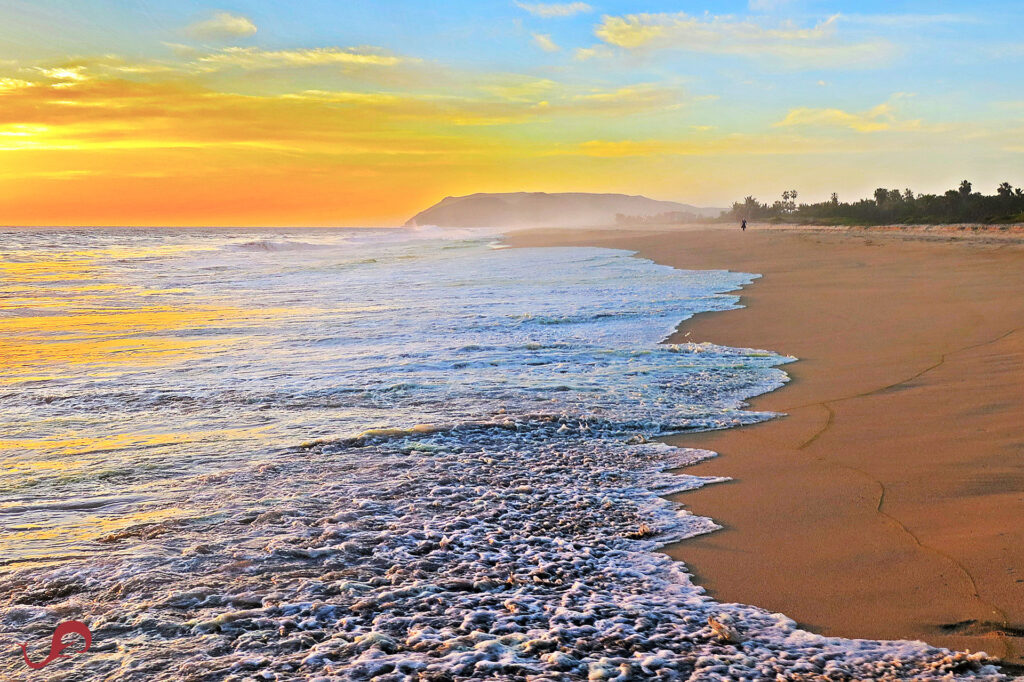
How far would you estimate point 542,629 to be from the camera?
9.25ft

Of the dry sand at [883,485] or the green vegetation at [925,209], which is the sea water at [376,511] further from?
the green vegetation at [925,209]

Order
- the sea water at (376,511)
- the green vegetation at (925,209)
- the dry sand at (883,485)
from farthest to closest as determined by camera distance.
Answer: the green vegetation at (925,209) → the dry sand at (883,485) → the sea water at (376,511)

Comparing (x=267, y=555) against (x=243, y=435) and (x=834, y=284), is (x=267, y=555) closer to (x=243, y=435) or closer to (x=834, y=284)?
(x=243, y=435)

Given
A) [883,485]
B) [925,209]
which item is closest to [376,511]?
[883,485]

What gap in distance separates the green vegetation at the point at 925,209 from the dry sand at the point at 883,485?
87.6ft

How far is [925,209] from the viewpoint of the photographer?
39719 mm

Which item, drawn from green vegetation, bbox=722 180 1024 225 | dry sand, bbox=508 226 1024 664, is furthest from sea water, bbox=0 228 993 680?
green vegetation, bbox=722 180 1024 225

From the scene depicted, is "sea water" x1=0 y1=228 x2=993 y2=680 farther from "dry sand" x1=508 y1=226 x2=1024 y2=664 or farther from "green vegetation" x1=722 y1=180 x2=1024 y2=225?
"green vegetation" x1=722 y1=180 x2=1024 y2=225

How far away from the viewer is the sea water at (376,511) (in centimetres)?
267

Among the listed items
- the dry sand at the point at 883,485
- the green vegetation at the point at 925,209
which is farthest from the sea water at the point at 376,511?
the green vegetation at the point at 925,209

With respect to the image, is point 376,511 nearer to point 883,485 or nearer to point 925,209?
point 883,485

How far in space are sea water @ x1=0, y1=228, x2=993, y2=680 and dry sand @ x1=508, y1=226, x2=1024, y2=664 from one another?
0.74ft

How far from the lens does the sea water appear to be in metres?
2.67

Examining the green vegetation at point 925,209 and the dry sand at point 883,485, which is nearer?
the dry sand at point 883,485
